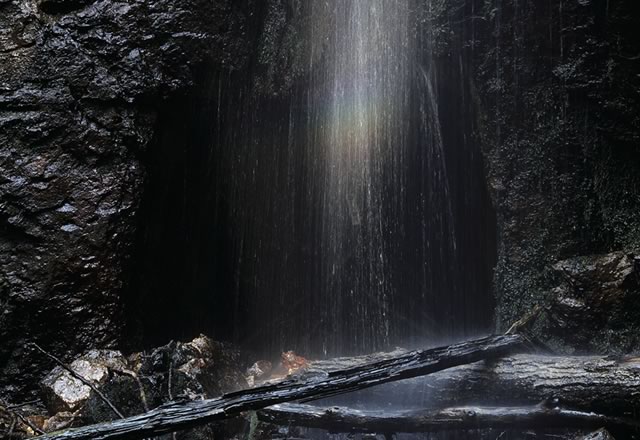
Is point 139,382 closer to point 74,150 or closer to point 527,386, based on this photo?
point 74,150

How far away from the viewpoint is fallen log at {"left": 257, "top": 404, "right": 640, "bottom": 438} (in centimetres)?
376

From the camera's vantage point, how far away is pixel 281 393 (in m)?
3.77

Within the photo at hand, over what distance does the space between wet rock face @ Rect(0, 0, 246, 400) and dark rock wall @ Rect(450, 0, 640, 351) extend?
129 inches

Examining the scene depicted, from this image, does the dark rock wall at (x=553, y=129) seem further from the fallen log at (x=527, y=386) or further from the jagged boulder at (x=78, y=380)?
the jagged boulder at (x=78, y=380)

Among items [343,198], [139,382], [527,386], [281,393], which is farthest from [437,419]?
[343,198]

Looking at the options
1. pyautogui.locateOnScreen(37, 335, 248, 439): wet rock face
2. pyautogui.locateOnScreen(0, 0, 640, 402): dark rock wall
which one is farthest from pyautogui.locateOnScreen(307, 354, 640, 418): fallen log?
pyautogui.locateOnScreen(0, 0, 640, 402): dark rock wall

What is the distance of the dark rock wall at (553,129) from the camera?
18.1 ft

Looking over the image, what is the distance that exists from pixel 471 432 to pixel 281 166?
430 cm

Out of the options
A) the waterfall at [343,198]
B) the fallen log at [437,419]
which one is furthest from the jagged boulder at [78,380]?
the waterfall at [343,198]

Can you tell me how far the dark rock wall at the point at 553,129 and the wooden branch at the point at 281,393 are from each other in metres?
1.98

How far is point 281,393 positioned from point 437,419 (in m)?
1.11

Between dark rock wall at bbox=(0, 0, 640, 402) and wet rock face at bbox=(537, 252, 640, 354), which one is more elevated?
dark rock wall at bbox=(0, 0, 640, 402)

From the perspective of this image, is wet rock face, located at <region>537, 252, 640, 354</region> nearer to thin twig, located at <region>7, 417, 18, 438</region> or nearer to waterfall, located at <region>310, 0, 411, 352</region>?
waterfall, located at <region>310, 0, 411, 352</region>

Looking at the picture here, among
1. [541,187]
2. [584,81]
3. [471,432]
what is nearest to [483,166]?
[541,187]
